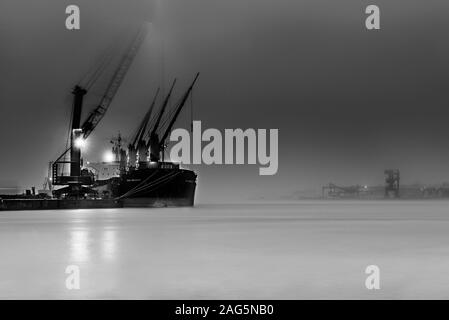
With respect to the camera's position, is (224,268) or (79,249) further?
(79,249)

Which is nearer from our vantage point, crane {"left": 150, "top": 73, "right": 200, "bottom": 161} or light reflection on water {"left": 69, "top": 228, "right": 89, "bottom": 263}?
light reflection on water {"left": 69, "top": 228, "right": 89, "bottom": 263}

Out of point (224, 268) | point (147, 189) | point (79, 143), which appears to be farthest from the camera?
point (147, 189)

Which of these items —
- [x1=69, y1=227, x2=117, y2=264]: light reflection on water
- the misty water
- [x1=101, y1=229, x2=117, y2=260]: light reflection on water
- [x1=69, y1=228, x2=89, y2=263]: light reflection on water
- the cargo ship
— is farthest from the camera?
the cargo ship

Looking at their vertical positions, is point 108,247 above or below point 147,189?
below

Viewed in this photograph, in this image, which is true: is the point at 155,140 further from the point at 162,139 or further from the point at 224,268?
the point at 224,268

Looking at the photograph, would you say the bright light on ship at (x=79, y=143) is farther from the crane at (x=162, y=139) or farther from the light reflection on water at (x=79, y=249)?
the light reflection on water at (x=79, y=249)

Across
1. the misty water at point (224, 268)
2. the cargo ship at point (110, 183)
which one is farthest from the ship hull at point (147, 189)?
the misty water at point (224, 268)

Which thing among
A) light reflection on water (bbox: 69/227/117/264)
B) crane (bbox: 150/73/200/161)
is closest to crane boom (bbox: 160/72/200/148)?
crane (bbox: 150/73/200/161)

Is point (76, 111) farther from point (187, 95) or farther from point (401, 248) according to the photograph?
point (401, 248)

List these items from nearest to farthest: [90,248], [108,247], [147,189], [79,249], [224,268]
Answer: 1. [224,268]
2. [79,249]
3. [90,248]
4. [108,247]
5. [147,189]

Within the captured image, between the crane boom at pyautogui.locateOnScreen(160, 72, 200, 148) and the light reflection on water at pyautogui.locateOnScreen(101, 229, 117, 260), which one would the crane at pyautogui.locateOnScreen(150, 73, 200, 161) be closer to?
the crane boom at pyautogui.locateOnScreen(160, 72, 200, 148)

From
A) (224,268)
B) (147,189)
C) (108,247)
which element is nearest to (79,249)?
(108,247)

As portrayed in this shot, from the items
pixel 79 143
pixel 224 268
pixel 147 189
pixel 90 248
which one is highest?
pixel 79 143

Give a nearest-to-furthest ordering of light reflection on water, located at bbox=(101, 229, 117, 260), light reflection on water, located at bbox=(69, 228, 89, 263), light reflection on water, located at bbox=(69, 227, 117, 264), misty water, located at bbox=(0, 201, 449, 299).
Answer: misty water, located at bbox=(0, 201, 449, 299) → light reflection on water, located at bbox=(69, 228, 89, 263) → light reflection on water, located at bbox=(69, 227, 117, 264) → light reflection on water, located at bbox=(101, 229, 117, 260)
